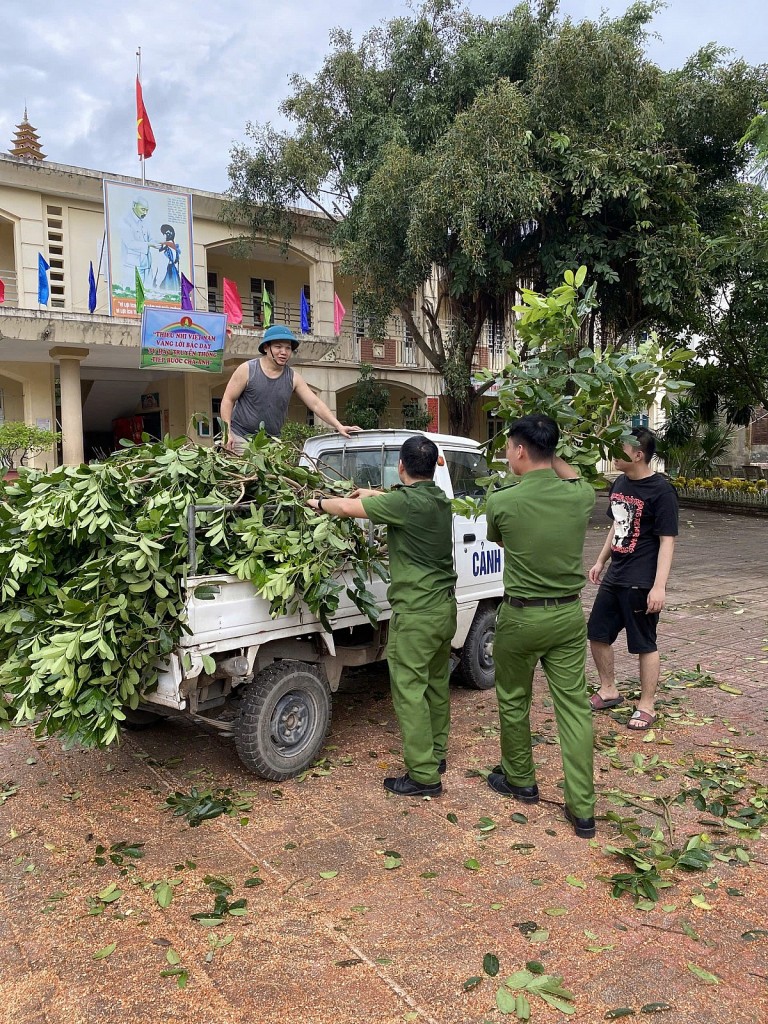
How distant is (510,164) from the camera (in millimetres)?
12227

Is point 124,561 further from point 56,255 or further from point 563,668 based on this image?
point 56,255

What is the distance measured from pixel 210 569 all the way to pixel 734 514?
62.1 feet

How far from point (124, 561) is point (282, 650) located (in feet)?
3.45

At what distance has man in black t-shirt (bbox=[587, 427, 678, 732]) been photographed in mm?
4676

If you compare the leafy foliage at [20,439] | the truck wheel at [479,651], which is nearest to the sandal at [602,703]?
the truck wheel at [479,651]

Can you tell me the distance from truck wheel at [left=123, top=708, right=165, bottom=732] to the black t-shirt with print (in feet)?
10.1

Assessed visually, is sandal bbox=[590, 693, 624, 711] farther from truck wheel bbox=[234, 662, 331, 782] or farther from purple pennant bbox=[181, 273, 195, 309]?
purple pennant bbox=[181, 273, 195, 309]

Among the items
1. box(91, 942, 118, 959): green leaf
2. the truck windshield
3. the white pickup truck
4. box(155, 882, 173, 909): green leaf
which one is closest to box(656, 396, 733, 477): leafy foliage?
the truck windshield

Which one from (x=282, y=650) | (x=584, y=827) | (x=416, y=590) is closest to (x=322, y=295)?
(x=282, y=650)

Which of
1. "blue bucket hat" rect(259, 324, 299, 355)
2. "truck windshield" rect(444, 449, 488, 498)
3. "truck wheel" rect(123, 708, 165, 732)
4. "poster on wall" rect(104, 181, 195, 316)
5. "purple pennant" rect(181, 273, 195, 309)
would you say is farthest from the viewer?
"purple pennant" rect(181, 273, 195, 309)

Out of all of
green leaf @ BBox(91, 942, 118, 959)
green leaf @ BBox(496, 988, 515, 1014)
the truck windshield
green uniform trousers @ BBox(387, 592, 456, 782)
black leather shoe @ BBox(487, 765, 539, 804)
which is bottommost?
green leaf @ BBox(496, 988, 515, 1014)

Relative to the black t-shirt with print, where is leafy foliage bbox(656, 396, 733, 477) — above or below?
above

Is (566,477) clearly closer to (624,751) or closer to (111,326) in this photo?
(624,751)

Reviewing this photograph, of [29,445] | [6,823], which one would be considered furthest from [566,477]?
[29,445]
